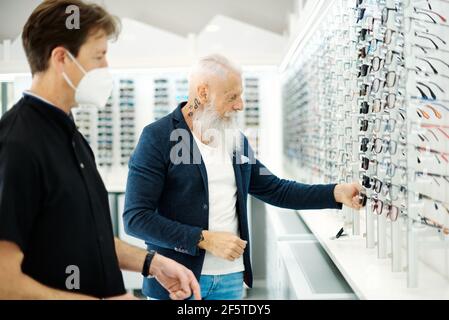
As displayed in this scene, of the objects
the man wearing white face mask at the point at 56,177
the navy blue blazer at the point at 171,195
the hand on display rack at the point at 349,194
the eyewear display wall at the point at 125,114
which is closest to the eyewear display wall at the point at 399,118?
the hand on display rack at the point at 349,194

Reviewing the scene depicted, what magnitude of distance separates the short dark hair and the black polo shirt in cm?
11

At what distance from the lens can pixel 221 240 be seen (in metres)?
1.54

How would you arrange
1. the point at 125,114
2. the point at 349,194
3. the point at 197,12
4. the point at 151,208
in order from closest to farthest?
the point at 151,208, the point at 349,194, the point at 197,12, the point at 125,114

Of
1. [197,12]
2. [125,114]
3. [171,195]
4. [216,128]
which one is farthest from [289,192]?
[125,114]

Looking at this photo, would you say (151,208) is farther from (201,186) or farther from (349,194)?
(349,194)

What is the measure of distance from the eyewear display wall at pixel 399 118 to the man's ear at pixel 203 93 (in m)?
0.59

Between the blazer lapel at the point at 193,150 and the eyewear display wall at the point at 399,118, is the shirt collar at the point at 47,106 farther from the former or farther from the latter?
the eyewear display wall at the point at 399,118

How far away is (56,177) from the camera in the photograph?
1.02 m

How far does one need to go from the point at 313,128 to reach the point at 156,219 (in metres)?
1.74

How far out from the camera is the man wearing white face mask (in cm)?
95

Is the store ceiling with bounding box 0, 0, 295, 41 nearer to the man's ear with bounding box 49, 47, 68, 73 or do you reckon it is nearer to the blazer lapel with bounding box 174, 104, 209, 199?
the blazer lapel with bounding box 174, 104, 209, 199

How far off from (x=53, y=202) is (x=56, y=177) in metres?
0.05

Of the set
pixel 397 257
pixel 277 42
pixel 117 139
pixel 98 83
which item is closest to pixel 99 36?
pixel 98 83

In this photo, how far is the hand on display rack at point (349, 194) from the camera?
181 centimetres
